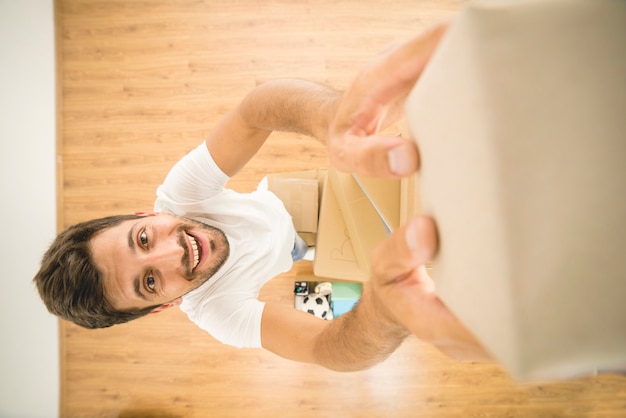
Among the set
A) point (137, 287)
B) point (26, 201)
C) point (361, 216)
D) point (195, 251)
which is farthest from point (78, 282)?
point (26, 201)

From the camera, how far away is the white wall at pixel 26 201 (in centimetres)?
161

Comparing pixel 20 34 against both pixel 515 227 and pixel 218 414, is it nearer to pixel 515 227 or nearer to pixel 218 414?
pixel 218 414

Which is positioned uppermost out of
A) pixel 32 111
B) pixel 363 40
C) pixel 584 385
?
pixel 363 40

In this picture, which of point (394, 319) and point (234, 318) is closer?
point (394, 319)

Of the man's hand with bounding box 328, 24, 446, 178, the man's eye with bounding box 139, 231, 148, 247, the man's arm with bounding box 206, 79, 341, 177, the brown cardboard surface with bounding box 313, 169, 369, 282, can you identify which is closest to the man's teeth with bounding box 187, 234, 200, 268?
the man's eye with bounding box 139, 231, 148, 247

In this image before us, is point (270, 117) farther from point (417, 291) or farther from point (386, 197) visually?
point (417, 291)

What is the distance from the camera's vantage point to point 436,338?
0.40 meters

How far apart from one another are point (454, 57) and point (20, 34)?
2363mm

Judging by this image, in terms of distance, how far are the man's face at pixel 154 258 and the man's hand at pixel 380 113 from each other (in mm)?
668

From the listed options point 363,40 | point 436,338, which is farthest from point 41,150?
point 436,338

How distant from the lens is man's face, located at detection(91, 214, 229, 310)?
94 cm

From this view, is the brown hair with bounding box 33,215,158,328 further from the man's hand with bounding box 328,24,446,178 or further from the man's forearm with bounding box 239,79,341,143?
the man's hand with bounding box 328,24,446,178

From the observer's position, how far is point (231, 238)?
1.14 meters

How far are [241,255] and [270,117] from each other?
19.3 inches
